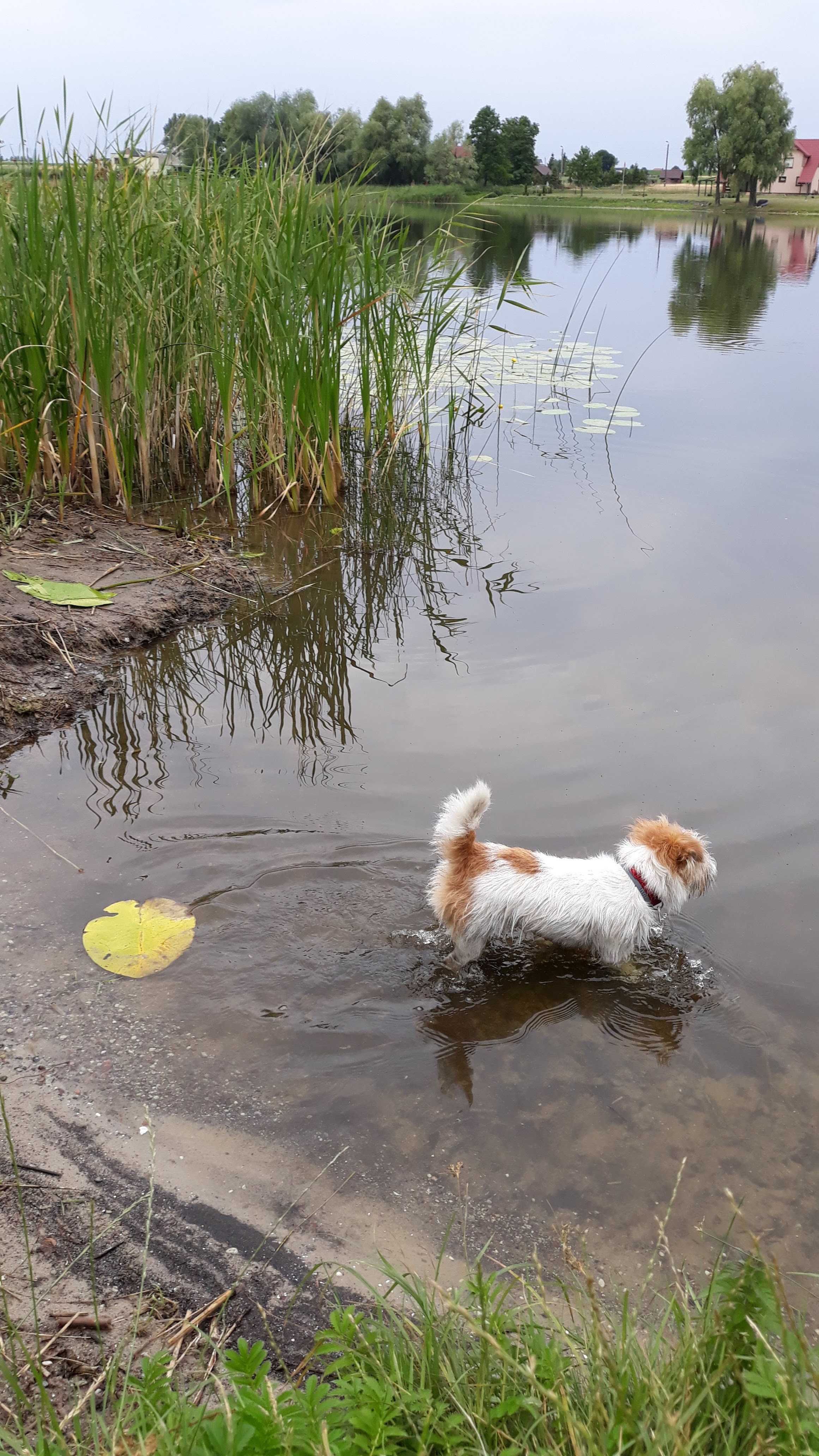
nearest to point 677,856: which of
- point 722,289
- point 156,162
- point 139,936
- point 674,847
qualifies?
point 674,847

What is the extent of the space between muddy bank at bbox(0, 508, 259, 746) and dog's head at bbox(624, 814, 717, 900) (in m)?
3.01

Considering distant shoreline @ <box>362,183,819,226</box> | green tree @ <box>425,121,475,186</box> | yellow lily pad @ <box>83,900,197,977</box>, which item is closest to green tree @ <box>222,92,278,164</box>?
yellow lily pad @ <box>83,900,197,977</box>

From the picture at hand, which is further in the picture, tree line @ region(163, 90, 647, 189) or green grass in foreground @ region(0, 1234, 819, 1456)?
tree line @ region(163, 90, 647, 189)

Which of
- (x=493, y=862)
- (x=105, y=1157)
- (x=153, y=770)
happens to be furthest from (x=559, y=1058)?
(x=153, y=770)

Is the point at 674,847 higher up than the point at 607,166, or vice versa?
the point at 607,166

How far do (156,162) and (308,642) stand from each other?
12.7ft

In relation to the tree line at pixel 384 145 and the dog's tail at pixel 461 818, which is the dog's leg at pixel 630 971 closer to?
the dog's tail at pixel 461 818

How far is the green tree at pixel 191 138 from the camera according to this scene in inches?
265

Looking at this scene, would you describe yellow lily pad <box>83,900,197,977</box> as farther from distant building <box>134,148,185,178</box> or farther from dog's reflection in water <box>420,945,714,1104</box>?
distant building <box>134,148,185,178</box>

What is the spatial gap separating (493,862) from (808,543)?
5.14 m

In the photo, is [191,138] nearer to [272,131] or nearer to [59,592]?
[272,131]

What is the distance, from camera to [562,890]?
11.1ft

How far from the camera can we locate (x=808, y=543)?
7.26 meters

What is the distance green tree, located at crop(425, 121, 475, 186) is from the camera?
44188mm
